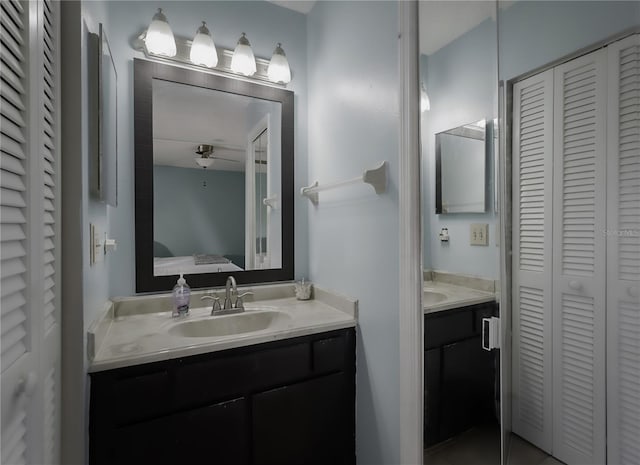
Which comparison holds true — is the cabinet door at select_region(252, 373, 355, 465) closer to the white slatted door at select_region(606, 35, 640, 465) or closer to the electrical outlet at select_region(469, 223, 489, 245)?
the electrical outlet at select_region(469, 223, 489, 245)

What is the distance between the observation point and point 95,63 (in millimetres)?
1014

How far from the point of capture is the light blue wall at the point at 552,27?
877mm

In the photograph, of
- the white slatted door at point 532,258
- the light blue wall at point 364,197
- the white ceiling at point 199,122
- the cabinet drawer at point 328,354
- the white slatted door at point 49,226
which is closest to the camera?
the white slatted door at point 49,226

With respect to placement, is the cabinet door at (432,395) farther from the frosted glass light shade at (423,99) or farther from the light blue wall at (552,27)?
the light blue wall at (552,27)

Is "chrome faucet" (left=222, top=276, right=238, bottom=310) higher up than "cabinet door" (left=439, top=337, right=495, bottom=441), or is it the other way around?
"chrome faucet" (left=222, top=276, right=238, bottom=310)

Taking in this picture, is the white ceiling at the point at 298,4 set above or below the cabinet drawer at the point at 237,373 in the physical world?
above

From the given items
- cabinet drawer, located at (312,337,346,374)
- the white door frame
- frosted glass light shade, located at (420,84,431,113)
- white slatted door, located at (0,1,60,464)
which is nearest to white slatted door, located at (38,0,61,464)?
white slatted door, located at (0,1,60,464)

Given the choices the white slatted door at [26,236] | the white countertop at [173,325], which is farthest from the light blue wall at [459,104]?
the white slatted door at [26,236]

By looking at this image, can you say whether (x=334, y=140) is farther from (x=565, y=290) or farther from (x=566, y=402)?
(x=566, y=402)

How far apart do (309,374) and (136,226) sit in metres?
1.08

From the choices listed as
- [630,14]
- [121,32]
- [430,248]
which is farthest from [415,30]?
[121,32]

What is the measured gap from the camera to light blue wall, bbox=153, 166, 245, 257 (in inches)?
61.4

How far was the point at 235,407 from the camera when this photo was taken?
118 cm

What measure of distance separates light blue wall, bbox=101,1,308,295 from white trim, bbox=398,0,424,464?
86cm
